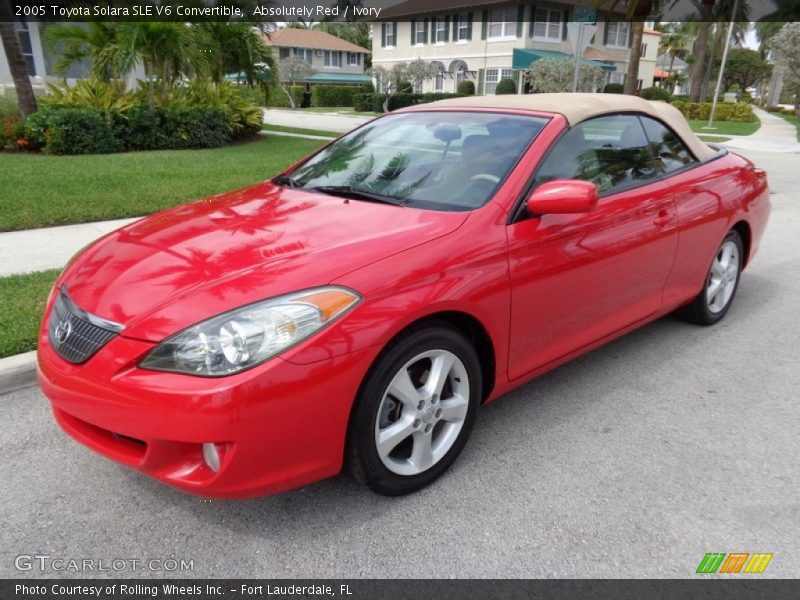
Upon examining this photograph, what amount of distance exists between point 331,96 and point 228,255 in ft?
153

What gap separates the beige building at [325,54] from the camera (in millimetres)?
59969

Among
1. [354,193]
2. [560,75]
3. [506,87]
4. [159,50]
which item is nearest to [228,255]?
[354,193]

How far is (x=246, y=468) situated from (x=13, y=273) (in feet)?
13.5

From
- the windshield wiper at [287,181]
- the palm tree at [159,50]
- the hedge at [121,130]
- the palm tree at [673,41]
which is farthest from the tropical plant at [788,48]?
the palm tree at [673,41]

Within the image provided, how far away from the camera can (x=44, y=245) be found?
6258 millimetres

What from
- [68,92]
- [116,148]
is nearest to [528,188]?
[116,148]

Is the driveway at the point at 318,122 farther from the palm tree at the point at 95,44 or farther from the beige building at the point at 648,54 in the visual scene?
the beige building at the point at 648,54

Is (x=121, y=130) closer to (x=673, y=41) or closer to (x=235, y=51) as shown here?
(x=235, y=51)

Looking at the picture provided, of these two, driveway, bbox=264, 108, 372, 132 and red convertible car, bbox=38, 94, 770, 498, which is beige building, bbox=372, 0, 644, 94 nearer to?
driveway, bbox=264, 108, 372, 132

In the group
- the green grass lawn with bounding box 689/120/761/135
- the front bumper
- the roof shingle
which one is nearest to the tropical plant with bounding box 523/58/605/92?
the green grass lawn with bounding box 689/120/761/135

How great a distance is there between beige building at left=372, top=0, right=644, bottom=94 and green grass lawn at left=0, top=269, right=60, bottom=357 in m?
38.5

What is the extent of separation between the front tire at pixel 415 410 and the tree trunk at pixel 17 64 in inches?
534

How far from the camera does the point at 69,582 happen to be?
2328 mm

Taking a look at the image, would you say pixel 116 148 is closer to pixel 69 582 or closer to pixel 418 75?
pixel 69 582
